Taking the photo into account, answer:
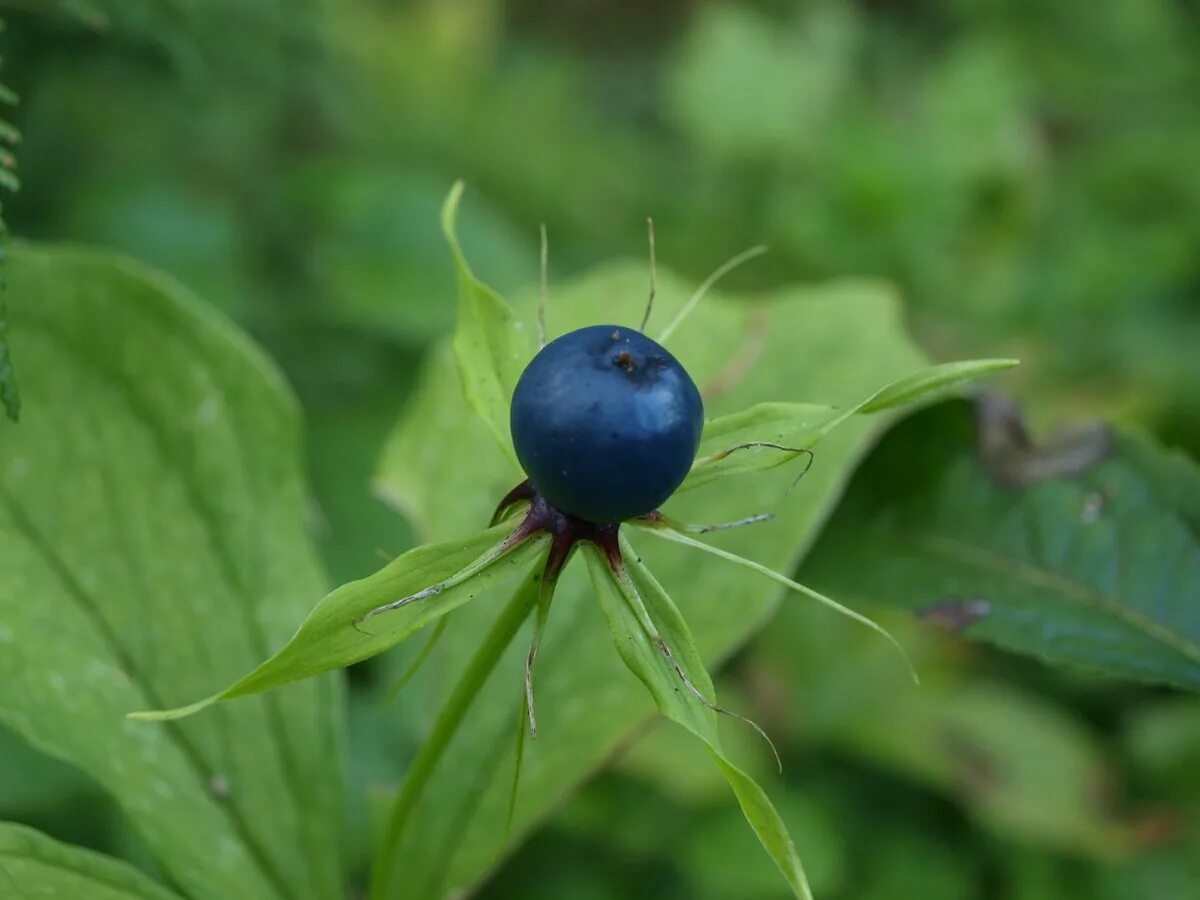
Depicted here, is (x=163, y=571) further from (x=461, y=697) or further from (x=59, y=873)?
(x=461, y=697)

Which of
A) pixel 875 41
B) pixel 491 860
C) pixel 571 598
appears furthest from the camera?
pixel 875 41

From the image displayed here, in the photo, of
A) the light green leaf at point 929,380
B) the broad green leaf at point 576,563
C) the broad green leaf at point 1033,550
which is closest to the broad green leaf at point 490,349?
the light green leaf at point 929,380

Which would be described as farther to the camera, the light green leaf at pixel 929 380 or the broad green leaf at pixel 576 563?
the broad green leaf at pixel 576 563


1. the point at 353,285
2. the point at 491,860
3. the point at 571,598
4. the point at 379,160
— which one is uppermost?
the point at 379,160

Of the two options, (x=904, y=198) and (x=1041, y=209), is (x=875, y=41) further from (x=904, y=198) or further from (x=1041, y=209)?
(x=904, y=198)

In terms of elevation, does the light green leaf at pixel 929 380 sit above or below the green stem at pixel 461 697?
above

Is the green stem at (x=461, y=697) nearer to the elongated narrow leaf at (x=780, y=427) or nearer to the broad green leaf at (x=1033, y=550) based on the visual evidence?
the elongated narrow leaf at (x=780, y=427)

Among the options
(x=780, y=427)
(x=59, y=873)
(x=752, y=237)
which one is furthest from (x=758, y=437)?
(x=752, y=237)

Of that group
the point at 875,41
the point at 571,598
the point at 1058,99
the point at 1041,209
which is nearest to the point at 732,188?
the point at 1041,209
